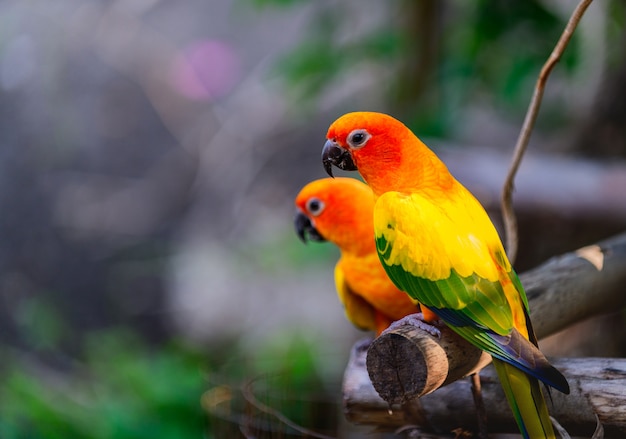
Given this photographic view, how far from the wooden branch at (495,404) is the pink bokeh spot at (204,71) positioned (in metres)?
3.03

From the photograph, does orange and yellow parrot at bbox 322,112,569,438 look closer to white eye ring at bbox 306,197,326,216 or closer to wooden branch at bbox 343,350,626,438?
wooden branch at bbox 343,350,626,438

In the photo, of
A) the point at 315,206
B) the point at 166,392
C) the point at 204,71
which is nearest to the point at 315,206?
the point at 315,206

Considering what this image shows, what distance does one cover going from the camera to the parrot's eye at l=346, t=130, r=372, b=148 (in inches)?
41.2

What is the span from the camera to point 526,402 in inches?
36.4

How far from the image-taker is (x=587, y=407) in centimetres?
102

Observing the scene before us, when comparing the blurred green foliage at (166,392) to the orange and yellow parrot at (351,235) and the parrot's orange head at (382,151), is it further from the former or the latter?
the parrot's orange head at (382,151)

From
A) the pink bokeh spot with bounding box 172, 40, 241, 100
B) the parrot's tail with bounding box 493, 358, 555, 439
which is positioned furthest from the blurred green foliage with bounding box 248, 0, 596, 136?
the parrot's tail with bounding box 493, 358, 555, 439

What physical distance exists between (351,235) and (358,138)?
36cm

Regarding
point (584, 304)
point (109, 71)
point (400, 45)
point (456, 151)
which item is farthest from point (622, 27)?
point (109, 71)

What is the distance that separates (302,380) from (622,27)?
164cm

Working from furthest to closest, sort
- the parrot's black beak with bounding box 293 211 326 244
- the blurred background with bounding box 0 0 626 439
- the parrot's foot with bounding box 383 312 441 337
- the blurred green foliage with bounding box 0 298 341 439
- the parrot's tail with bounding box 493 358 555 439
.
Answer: the blurred background with bounding box 0 0 626 439 < the blurred green foliage with bounding box 0 298 341 439 < the parrot's black beak with bounding box 293 211 326 244 < the parrot's foot with bounding box 383 312 441 337 < the parrot's tail with bounding box 493 358 555 439

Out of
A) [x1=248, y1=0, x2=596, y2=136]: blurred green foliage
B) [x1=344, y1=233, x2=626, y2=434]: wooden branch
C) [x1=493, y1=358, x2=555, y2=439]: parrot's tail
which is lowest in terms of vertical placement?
[x1=493, y1=358, x2=555, y2=439]: parrot's tail

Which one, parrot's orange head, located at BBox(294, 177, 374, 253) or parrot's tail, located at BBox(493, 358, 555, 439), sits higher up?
parrot's orange head, located at BBox(294, 177, 374, 253)

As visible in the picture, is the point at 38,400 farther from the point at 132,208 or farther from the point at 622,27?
the point at 622,27
